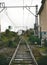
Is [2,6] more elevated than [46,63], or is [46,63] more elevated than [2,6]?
[2,6]

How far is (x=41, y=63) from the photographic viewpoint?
36.1 ft

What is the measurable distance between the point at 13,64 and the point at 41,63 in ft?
4.25

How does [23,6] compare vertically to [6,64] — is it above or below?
above

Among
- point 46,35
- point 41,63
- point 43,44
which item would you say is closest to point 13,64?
point 41,63

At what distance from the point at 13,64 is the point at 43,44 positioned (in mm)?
16950

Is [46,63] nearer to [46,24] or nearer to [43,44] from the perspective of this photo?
[43,44]

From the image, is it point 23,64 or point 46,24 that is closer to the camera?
point 23,64

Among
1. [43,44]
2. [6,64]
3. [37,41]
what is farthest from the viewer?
[37,41]

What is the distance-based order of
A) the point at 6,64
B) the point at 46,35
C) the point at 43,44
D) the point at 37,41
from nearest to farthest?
the point at 6,64 < the point at 43,44 < the point at 37,41 < the point at 46,35

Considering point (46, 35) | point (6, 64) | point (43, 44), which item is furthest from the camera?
point (46, 35)

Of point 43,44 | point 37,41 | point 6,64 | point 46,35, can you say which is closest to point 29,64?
point 6,64

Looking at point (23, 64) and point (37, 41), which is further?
point (37, 41)

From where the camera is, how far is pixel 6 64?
425 inches

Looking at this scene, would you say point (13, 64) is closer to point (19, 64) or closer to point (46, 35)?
point (19, 64)
